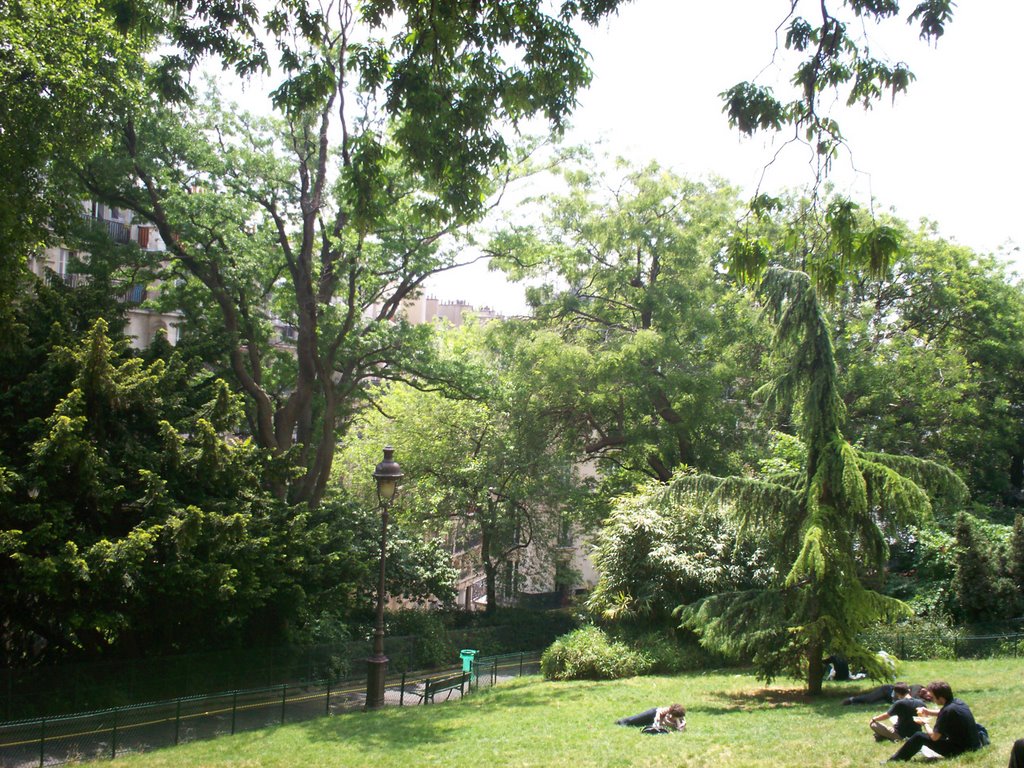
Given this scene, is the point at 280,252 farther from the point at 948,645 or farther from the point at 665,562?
the point at 948,645

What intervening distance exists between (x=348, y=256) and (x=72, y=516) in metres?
10.7

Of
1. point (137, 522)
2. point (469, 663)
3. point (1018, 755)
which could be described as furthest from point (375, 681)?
point (1018, 755)

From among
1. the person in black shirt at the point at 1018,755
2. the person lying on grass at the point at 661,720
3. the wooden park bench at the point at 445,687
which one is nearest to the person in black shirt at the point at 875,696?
the person lying on grass at the point at 661,720

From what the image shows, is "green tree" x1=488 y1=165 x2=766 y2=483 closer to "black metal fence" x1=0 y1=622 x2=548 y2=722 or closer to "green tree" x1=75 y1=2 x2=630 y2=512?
"green tree" x1=75 y1=2 x2=630 y2=512

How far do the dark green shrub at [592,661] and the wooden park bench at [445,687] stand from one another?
2568mm

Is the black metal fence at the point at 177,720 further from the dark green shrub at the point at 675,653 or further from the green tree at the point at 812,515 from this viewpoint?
the green tree at the point at 812,515

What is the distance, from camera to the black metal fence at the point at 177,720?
13.5 meters

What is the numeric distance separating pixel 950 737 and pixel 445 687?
1327cm

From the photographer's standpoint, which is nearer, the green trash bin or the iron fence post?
the iron fence post

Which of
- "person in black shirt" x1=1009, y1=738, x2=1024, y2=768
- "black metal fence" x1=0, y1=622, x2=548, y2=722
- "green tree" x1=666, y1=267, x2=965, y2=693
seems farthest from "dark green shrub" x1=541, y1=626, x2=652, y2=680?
"person in black shirt" x1=1009, y1=738, x2=1024, y2=768

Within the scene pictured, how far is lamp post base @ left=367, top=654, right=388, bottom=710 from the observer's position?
18969mm

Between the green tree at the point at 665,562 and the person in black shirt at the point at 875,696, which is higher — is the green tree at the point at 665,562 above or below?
above

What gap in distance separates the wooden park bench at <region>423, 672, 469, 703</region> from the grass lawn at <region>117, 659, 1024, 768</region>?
1.13 m

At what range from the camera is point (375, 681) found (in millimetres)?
19125
